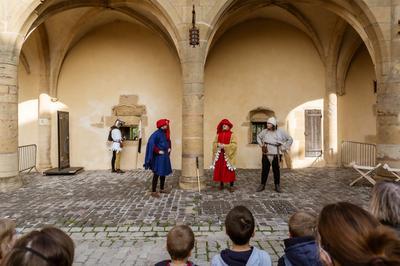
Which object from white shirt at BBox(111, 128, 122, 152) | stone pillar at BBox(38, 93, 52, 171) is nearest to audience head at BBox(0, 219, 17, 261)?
white shirt at BBox(111, 128, 122, 152)

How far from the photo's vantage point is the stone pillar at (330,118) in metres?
11.0

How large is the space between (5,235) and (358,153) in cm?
1124

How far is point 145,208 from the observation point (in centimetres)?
600

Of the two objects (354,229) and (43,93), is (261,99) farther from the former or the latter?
(354,229)

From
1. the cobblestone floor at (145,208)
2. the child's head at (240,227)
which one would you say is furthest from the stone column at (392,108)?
the child's head at (240,227)

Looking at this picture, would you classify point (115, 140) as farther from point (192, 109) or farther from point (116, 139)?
point (192, 109)

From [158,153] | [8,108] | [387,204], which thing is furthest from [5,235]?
[8,108]

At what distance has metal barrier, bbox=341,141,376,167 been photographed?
1080 cm

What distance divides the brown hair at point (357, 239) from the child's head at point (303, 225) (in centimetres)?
99

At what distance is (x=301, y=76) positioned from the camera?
1123cm

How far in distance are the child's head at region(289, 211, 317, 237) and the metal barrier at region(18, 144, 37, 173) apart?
10045 mm

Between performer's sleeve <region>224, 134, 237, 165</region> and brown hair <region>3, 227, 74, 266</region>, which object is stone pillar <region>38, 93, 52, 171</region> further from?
brown hair <region>3, 227, 74, 266</region>

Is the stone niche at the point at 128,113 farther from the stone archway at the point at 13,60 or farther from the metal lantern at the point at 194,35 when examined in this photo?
the metal lantern at the point at 194,35

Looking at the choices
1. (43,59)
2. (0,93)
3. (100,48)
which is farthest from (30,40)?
(0,93)
